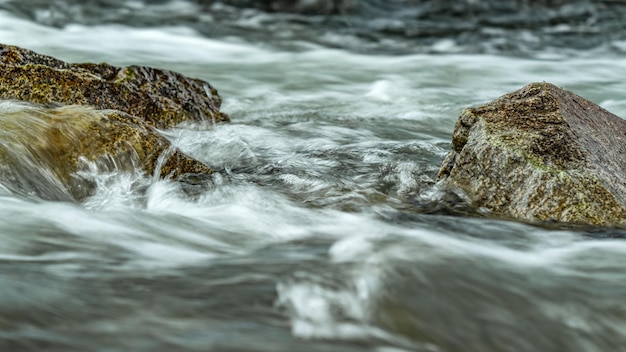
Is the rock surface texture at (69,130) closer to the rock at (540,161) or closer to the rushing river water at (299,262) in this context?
the rushing river water at (299,262)

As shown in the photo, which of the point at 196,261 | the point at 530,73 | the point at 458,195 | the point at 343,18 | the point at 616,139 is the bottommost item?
the point at 196,261

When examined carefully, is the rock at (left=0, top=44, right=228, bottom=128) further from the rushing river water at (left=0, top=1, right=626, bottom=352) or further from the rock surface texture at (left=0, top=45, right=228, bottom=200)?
the rushing river water at (left=0, top=1, right=626, bottom=352)

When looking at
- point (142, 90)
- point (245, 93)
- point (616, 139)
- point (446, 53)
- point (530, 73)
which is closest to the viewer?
point (616, 139)

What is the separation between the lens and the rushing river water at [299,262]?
2996 millimetres

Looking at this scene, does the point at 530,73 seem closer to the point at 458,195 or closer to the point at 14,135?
the point at 458,195

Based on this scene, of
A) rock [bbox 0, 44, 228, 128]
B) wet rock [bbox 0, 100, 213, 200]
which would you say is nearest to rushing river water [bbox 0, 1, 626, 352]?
wet rock [bbox 0, 100, 213, 200]

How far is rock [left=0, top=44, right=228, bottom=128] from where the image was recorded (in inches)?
219

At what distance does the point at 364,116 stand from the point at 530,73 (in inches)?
202

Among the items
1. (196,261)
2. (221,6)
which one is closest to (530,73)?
(221,6)

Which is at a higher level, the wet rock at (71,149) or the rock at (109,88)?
the rock at (109,88)

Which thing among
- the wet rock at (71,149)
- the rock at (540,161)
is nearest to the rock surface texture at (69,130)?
the wet rock at (71,149)

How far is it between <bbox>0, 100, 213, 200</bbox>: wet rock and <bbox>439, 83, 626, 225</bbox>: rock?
1855mm

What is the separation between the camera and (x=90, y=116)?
5.14 m

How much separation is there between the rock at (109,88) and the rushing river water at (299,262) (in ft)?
0.74
